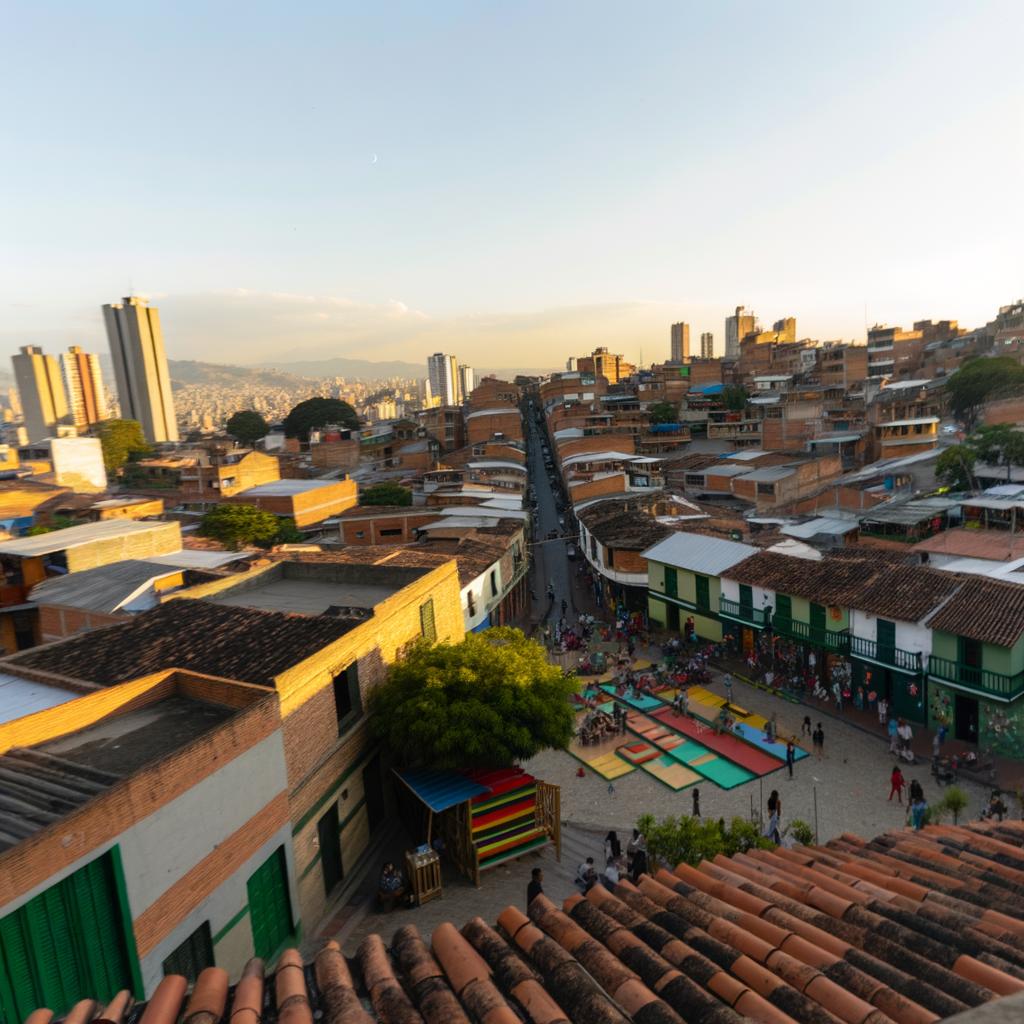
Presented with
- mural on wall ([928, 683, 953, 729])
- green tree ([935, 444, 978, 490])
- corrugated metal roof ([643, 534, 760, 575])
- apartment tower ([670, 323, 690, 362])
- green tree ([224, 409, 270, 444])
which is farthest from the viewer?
apartment tower ([670, 323, 690, 362])

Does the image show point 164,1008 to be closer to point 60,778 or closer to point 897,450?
point 60,778

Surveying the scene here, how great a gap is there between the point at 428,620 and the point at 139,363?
491 ft

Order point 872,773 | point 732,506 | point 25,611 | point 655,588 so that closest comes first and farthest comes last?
point 872,773, point 25,611, point 655,588, point 732,506

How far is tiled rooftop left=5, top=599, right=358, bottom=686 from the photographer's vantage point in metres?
13.1

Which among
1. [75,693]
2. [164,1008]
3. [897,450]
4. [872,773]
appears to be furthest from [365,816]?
[897,450]

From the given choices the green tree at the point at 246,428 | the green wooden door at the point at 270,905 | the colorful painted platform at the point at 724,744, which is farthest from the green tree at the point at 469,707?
the green tree at the point at 246,428

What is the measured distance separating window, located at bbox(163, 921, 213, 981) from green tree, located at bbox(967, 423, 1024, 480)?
39.8m

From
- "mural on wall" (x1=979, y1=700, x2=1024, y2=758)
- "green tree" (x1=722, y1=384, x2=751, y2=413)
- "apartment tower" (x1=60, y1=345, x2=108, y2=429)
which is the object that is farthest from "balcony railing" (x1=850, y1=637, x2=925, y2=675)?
"apartment tower" (x1=60, y1=345, x2=108, y2=429)

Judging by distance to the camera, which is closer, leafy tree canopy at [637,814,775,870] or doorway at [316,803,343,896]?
leafy tree canopy at [637,814,775,870]

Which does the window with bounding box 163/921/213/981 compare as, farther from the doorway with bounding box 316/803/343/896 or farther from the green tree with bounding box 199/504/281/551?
the green tree with bounding box 199/504/281/551

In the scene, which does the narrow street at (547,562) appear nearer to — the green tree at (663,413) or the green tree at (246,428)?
the green tree at (663,413)

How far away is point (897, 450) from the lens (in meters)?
46.1

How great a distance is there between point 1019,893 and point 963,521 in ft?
89.9

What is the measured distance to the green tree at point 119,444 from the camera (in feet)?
245
